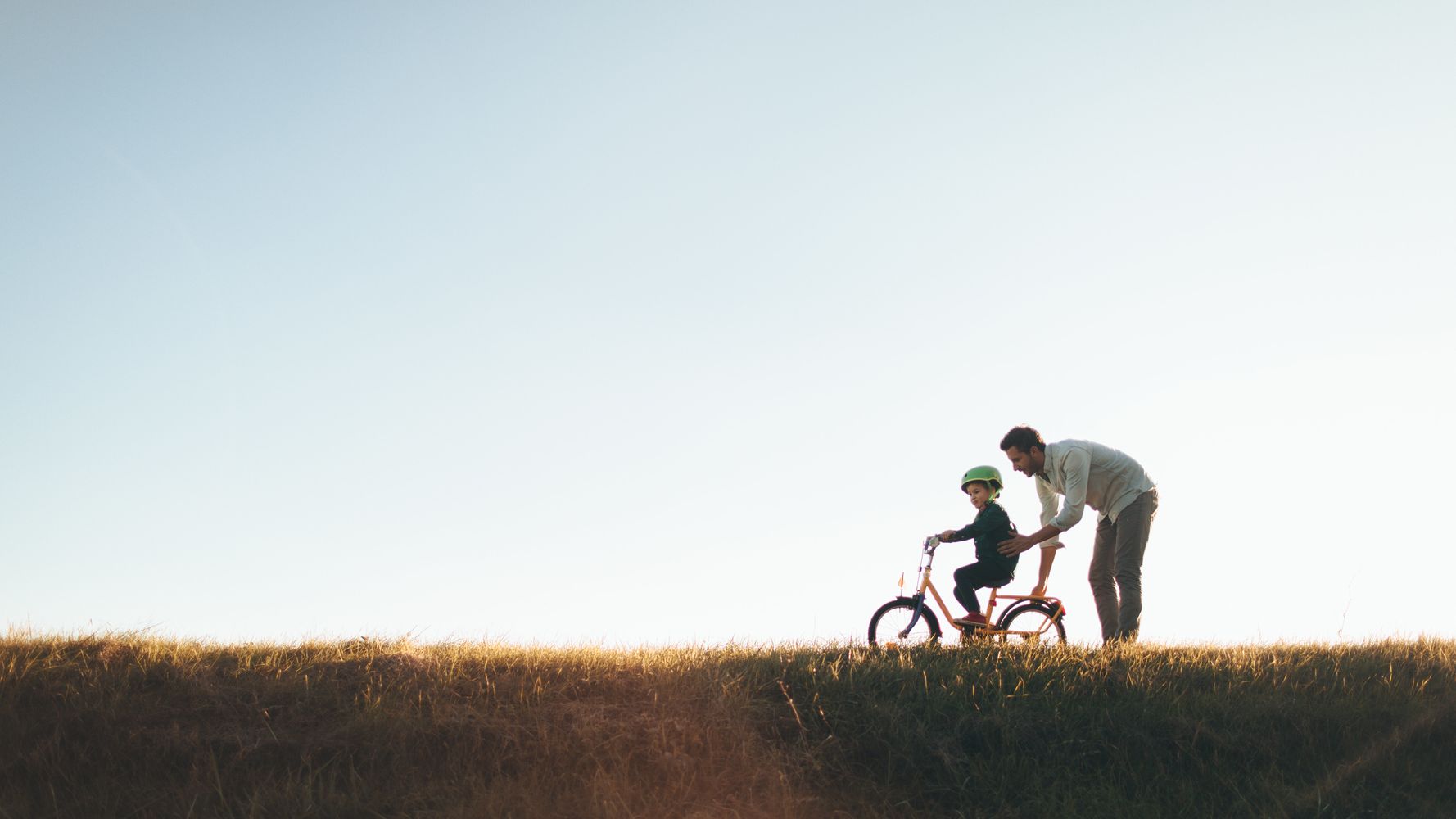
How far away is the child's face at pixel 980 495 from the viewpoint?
11.6 metres

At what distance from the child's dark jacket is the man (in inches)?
5.5

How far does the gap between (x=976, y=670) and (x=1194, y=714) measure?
1.90m

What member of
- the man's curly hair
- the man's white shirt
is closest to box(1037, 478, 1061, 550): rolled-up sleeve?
the man's white shirt

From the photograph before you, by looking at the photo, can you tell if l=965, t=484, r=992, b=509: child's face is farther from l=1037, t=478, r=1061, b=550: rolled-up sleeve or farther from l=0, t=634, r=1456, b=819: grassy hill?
l=0, t=634, r=1456, b=819: grassy hill

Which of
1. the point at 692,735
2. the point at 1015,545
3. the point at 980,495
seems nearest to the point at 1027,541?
the point at 1015,545

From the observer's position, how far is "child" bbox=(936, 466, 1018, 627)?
37.5ft

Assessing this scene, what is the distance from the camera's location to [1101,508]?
11641mm

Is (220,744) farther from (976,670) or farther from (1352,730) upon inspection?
(1352,730)

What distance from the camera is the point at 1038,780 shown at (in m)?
8.08

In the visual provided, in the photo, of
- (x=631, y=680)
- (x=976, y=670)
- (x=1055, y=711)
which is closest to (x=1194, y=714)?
(x=1055, y=711)

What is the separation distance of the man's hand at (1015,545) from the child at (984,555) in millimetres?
152

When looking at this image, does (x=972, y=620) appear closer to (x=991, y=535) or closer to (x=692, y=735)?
(x=991, y=535)

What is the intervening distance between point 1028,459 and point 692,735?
530 cm

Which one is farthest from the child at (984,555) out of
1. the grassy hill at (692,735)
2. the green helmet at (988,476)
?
the grassy hill at (692,735)
